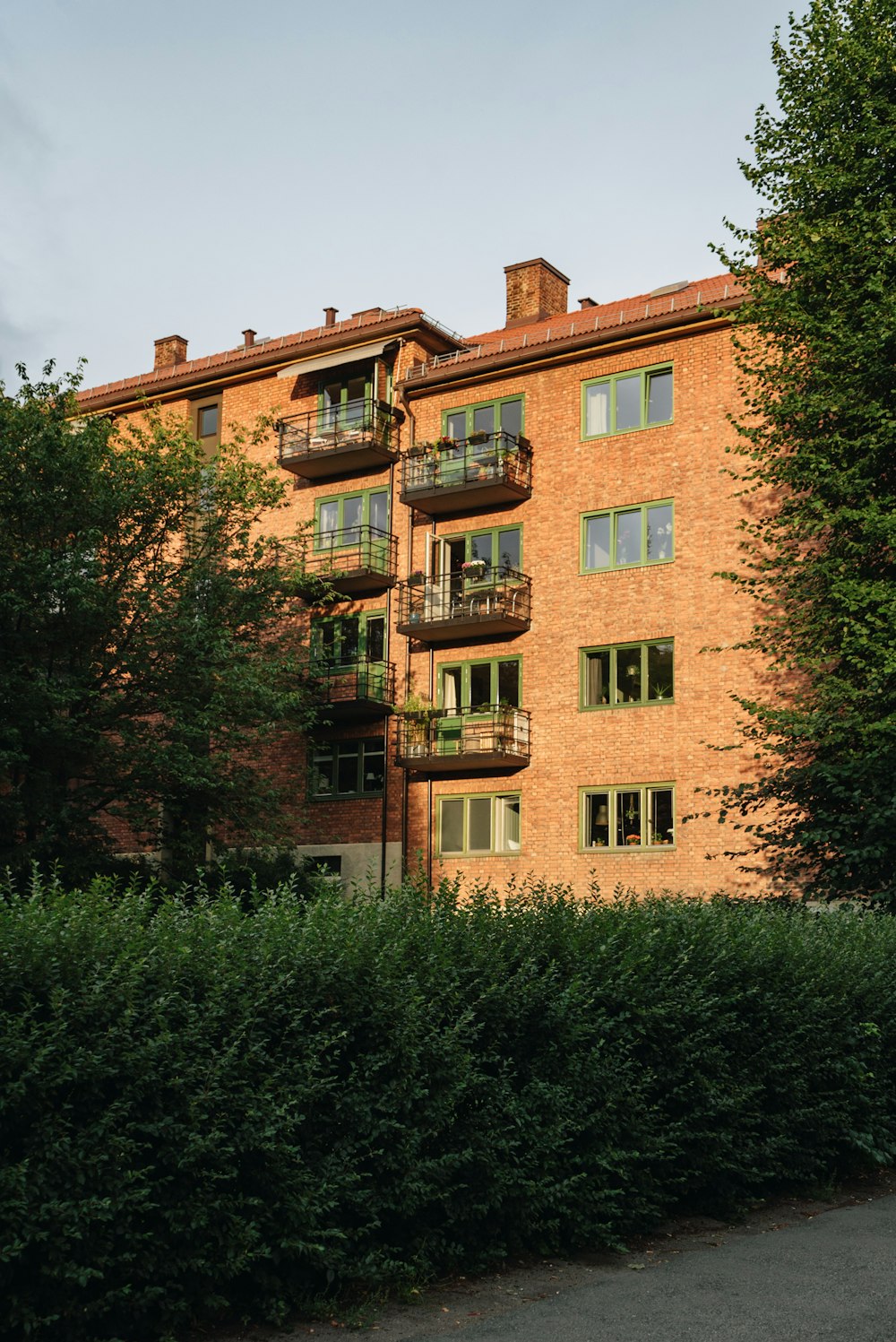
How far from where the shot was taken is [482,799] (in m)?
31.8

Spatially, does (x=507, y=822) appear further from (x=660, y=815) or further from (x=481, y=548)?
(x=481, y=548)

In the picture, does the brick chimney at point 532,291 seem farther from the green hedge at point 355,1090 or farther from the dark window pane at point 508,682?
the green hedge at point 355,1090

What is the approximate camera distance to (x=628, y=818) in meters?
29.6

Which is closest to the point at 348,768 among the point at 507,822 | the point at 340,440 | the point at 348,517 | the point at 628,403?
the point at 507,822

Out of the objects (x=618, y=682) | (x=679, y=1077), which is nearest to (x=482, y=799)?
(x=618, y=682)

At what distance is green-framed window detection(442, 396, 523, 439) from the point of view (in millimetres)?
33188

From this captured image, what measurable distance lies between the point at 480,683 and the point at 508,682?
769mm

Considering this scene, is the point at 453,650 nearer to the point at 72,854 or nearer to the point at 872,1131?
the point at 72,854

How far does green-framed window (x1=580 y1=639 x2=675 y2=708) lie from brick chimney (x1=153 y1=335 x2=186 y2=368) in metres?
19.6

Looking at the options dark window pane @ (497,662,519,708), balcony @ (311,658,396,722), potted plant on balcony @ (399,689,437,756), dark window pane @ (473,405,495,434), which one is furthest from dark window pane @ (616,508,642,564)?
balcony @ (311,658,396,722)

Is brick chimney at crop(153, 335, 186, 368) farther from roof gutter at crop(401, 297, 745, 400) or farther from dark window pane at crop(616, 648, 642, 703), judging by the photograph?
dark window pane at crop(616, 648, 642, 703)

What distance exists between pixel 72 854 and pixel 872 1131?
1794cm

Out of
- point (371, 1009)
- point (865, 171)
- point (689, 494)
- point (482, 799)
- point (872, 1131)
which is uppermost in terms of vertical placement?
point (865, 171)

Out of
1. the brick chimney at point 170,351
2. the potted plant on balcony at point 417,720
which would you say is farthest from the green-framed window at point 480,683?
the brick chimney at point 170,351
